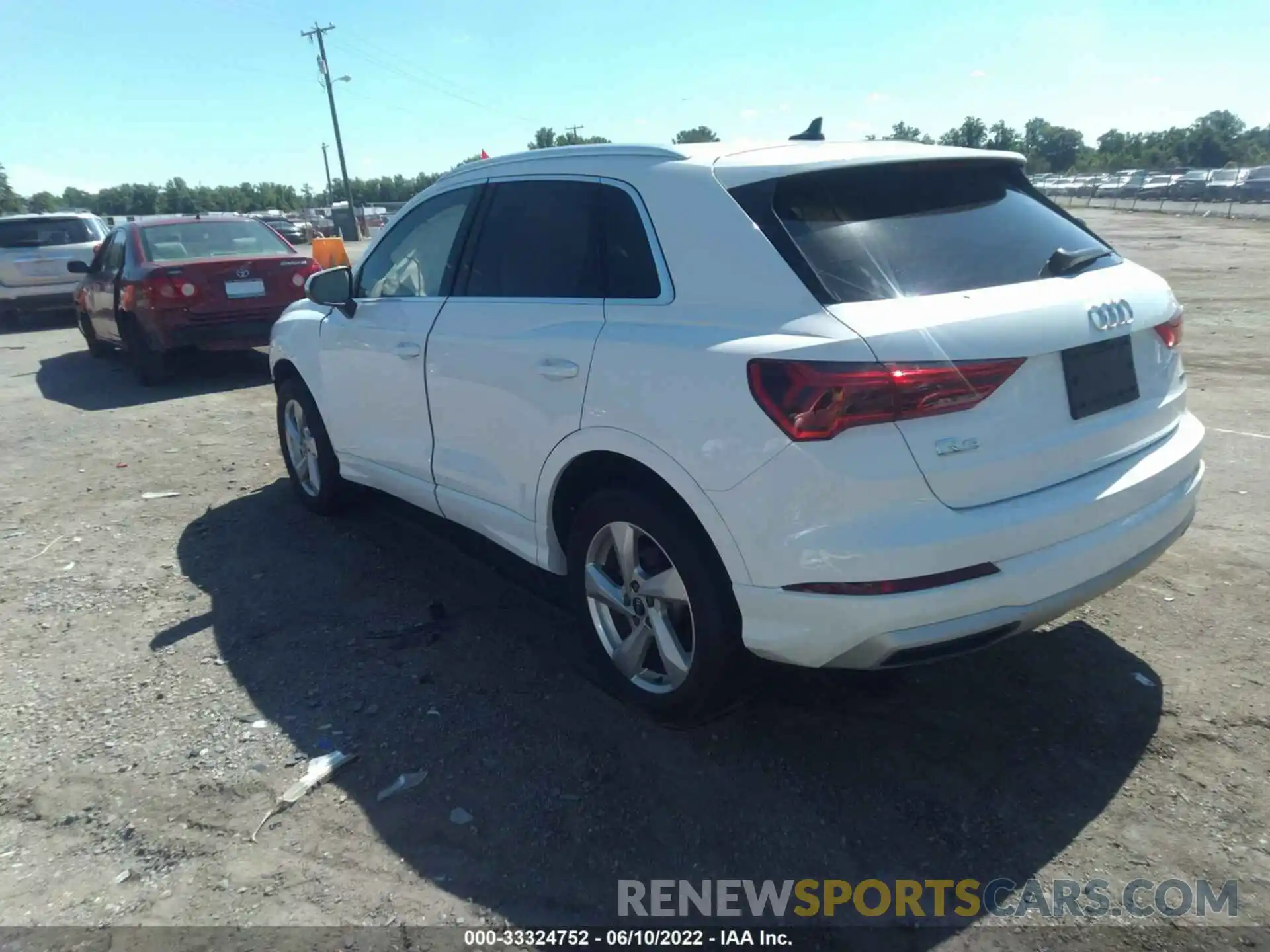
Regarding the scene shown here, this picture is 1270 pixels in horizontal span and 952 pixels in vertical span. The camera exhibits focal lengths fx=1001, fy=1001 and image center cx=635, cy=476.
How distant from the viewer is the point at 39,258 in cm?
1603

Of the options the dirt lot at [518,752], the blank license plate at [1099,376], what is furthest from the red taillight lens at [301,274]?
the blank license plate at [1099,376]

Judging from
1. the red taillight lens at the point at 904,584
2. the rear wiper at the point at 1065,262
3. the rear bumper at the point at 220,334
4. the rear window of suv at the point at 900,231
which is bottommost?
the rear bumper at the point at 220,334

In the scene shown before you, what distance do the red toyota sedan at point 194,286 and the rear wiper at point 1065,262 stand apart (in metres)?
8.31

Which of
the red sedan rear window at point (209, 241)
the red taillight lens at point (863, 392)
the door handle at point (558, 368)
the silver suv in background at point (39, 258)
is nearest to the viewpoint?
the red taillight lens at point (863, 392)

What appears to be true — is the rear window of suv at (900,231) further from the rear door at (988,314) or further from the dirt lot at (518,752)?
the dirt lot at (518,752)

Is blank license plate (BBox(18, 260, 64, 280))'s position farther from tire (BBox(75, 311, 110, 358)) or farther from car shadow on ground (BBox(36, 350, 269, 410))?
tire (BBox(75, 311, 110, 358))

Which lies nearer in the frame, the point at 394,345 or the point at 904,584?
the point at 904,584

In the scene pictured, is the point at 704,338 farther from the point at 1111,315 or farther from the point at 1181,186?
the point at 1181,186

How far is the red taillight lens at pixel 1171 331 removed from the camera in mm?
3348

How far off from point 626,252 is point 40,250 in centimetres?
1604

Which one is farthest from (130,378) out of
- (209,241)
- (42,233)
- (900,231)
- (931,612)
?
(931,612)

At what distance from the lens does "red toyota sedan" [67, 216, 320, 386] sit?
974cm

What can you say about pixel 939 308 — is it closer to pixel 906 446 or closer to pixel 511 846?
pixel 906 446

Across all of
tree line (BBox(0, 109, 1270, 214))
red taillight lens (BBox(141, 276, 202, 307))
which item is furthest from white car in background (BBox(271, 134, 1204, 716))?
tree line (BBox(0, 109, 1270, 214))
